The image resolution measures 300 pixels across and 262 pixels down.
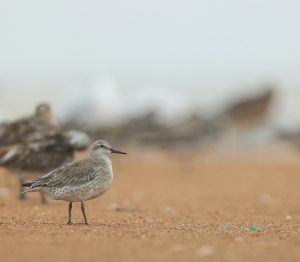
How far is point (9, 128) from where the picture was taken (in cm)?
1373

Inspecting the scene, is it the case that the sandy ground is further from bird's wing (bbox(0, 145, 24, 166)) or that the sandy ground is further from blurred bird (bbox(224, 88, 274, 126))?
blurred bird (bbox(224, 88, 274, 126))

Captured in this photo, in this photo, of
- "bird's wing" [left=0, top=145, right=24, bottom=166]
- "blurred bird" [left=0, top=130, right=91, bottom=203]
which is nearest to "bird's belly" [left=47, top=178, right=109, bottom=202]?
"blurred bird" [left=0, top=130, right=91, bottom=203]

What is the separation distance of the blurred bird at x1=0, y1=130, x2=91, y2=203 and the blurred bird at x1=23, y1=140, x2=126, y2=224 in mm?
3280

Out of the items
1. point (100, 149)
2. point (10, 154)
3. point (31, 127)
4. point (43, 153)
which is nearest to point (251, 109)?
point (31, 127)

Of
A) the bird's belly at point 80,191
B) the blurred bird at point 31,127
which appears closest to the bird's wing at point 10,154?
the blurred bird at point 31,127

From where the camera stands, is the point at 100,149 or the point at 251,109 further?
the point at 251,109

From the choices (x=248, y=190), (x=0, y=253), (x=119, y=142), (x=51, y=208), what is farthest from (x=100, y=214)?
(x=119, y=142)

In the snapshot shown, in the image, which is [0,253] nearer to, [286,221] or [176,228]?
[176,228]

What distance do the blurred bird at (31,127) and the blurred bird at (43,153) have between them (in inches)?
18.7

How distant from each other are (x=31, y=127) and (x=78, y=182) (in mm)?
4729

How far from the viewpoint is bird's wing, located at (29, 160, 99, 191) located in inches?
358

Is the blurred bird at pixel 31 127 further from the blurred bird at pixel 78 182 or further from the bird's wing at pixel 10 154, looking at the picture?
the blurred bird at pixel 78 182

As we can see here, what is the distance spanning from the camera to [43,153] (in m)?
12.8

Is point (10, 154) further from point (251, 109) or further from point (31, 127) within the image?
Result: point (251, 109)
